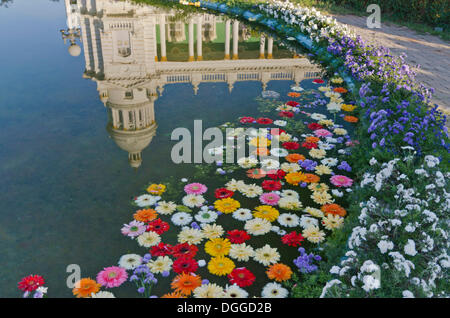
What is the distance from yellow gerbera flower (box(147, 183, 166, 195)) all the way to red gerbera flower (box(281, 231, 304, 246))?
2.33 meters

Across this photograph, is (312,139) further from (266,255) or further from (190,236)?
(190,236)

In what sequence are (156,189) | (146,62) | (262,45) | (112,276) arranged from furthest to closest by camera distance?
(262,45)
(146,62)
(156,189)
(112,276)

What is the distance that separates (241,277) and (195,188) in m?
2.28

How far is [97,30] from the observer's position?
70.3 feet

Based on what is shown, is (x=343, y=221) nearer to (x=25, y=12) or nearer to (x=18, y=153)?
(x=18, y=153)

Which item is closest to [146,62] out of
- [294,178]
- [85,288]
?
[294,178]

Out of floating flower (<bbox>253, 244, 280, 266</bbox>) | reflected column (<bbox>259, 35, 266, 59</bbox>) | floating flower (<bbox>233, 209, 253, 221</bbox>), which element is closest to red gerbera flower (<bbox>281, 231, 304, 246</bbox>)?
floating flower (<bbox>253, 244, 280, 266</bbox>)

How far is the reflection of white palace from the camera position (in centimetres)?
980

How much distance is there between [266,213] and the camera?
6609mm

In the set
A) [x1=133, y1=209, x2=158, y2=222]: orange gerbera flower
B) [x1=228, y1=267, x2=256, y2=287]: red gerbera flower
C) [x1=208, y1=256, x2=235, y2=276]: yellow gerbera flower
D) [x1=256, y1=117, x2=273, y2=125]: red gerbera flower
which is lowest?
[x1=228, y1=267, x2=256, y2=287]: red gerbera flower

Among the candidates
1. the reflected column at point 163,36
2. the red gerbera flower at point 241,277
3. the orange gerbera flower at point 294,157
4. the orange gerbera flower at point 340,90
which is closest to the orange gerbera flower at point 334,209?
the orange gerbera flower at point 294,157

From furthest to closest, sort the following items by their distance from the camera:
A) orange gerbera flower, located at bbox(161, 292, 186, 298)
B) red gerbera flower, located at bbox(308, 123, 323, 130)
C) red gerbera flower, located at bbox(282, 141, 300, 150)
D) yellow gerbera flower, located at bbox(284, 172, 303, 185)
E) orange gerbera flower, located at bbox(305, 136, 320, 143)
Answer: red gerbera flower, located at bbox(308, 123, 323, 130), orange gerbera flower, located at bbox(305, 136, 320, 143), red gerbera flower, located at bbox(282, 141, 300, 150), yellow gerbera flower, located at bbox(284, 172, 303, 185), orange gerbera flower, located at bbox(161, 292, 186, 298)

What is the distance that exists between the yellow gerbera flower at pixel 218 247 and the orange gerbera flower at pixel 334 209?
73.0 inches

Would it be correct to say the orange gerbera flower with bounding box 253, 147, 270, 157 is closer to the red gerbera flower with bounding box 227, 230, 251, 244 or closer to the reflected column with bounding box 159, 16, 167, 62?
the red gerbera flower with bounding box 227, 230, 251, 244
